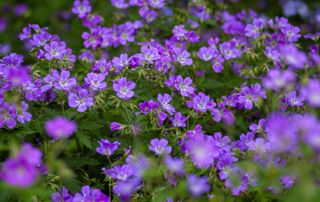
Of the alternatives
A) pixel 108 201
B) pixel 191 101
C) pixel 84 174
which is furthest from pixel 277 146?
pixel 84 174

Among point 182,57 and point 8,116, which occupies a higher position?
point 182,57

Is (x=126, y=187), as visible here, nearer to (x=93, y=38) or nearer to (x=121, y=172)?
(x=121, y=172)

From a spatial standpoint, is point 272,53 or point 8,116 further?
point 272,53

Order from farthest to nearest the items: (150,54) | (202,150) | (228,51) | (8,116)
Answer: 1. (228,51)
2. (150,54)
3. (8,116)
4. (202,150)

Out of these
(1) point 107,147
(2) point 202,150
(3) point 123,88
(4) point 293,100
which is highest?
(2) point 202,150

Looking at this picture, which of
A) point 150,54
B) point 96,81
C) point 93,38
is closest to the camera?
point 96,81

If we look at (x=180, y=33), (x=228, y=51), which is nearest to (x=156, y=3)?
(x=180, y=33)

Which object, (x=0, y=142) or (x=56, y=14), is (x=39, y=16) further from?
(x=0, y=142)

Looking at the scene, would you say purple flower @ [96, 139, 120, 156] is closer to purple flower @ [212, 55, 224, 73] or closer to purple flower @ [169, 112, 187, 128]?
purple flower @ [169, 112, 187, 128]
